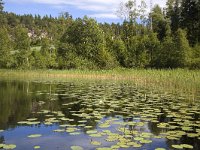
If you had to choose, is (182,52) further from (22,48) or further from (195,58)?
(22,48)

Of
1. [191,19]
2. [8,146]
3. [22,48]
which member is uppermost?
[191,19]

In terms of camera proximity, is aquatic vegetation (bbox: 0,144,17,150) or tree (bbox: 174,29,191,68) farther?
tree (bbox: 174,29,191,68)

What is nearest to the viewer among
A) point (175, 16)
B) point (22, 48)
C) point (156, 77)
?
point (156, 77)

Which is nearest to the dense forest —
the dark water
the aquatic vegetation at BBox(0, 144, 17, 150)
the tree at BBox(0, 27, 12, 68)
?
the tree at BBox(0, 27, 12, 68)

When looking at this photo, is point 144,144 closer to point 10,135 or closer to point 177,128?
point 177,128

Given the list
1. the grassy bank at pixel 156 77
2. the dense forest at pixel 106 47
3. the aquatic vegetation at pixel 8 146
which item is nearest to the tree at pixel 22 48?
the dense forest at pixel 106 47

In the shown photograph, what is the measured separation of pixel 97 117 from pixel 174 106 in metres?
4.26

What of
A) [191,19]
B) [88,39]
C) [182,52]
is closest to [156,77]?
[182,52]

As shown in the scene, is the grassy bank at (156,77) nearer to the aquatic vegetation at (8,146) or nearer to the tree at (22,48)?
the tree at (22,48)

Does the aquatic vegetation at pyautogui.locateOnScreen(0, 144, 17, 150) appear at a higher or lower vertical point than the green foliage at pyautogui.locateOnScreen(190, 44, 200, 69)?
lower

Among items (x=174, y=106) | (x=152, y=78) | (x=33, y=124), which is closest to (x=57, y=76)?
(x=152, y=78)

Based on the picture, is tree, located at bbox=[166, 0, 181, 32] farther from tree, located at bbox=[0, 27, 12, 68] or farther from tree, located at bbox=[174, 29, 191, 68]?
tree, located at bbox=[0, 27, 12, 68]

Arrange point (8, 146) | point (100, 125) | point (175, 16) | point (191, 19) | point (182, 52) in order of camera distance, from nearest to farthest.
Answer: point (8, 146)
point (100, 125)
point (182, 52)
point (191, 19)
point (175, 16)

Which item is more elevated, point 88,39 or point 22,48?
point 88,39
